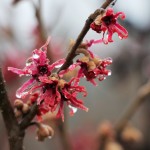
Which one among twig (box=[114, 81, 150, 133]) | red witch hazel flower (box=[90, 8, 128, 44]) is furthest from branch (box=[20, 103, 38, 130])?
twig (box=[114, 81, 150, 133])

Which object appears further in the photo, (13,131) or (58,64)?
(13,131)

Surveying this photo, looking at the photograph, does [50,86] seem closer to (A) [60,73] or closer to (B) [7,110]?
(A) [60,73]

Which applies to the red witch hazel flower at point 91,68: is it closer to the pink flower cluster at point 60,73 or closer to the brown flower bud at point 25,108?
the pink flower cluster at point 60,73

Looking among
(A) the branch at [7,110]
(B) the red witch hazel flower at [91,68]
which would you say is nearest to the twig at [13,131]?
(A) the branch at [7,110]

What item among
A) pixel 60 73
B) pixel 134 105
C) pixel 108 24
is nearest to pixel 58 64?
pixel 60 73

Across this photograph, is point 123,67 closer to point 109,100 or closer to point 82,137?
point 82,137

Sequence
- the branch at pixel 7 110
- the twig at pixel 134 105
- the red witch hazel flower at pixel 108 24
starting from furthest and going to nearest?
the twig at pixel 134 105, the branch at pixel 7 110, the red witch hazel flower at pixel 108 24

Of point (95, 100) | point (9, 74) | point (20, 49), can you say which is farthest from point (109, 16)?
point (95, 100)
